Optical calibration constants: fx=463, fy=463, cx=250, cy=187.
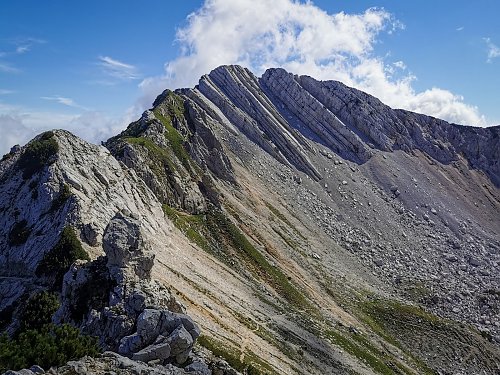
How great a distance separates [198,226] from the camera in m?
81.1

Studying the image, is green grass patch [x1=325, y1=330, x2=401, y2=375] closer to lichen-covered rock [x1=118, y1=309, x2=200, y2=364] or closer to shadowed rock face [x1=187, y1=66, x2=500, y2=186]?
lichen-covered rock [x1=118, y1=309, x2=200, y2=364]

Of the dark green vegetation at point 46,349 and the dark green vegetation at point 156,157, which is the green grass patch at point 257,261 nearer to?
the dark green vegetation at point 156,157

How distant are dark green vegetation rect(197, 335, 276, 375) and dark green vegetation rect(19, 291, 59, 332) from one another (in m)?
12.1

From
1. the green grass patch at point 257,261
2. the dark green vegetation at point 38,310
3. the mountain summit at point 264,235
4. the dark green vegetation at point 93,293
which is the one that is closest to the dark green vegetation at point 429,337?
the mountain summit at point 264,235

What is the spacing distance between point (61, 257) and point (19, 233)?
31.3ft

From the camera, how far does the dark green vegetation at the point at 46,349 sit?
26391 millimetres

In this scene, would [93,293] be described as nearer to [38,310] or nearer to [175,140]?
[38,310]

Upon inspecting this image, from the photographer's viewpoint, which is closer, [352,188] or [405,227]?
[405,227]

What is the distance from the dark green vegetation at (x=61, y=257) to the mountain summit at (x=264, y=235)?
0.59 feet

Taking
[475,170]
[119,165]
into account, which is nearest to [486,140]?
[475,170]

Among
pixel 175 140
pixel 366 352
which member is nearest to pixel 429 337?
pixel 366 352

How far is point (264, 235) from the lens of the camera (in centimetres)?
9156

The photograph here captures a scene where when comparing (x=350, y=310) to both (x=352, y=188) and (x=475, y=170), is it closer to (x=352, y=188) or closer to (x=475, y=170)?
(x=352, y=188)

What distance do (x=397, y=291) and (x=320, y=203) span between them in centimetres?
3264
